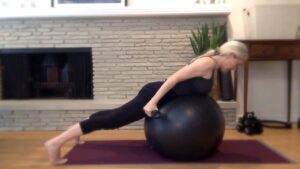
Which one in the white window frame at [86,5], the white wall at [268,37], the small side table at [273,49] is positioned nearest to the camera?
the small side table at [273,49]

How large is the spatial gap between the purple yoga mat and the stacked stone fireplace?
101 cm

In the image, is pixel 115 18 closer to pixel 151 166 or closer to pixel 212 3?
pixel 212 3

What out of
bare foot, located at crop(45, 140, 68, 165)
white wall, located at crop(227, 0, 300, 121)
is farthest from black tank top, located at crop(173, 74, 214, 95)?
white wall, located at crop(227, 0, 300, 121)

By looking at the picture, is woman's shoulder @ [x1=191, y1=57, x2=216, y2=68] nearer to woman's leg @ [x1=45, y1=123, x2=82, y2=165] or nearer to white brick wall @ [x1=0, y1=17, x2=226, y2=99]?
woman's leg @ [x1=45, y1=123, x2=82, y2=165]

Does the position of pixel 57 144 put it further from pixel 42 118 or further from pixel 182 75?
pixel 42 118

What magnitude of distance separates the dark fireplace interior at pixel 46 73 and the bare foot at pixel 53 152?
1817mm

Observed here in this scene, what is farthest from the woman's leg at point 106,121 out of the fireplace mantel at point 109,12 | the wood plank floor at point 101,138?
the fireplace mantel at point 109,12

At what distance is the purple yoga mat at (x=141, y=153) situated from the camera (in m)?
2.88

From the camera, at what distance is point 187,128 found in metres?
2.67

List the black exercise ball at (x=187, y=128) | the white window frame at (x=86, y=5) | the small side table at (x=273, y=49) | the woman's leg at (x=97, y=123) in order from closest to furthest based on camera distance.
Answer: the black exercise ball at (x=187, y=128), the woman's leg at (x=97, y=123), the small side table at (x=273, y=49), the white window frame at (x=86, y=5)

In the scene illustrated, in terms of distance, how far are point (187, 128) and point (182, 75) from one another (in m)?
0.39

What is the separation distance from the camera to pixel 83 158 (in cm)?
296

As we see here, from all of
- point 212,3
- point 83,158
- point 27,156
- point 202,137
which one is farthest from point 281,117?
point 27,156

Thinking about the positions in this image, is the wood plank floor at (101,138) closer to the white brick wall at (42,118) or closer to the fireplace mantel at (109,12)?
the white brick wall at (42,118)
